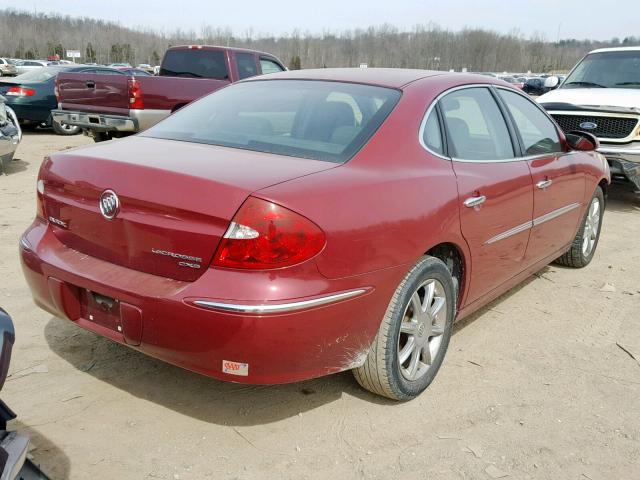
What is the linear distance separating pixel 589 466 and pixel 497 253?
4.27 feet

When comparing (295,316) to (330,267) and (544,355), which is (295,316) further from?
(544,355)

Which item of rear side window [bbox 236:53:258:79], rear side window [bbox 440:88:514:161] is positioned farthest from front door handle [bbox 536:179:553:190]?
rear side window [bbox 236:53:258:79]

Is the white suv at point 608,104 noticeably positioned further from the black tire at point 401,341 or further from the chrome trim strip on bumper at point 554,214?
Answer: the black tire at point 401,341

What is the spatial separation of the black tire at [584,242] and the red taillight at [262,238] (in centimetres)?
351

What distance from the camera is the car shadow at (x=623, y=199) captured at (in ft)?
26.3

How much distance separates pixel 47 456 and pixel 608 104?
24.5 feet

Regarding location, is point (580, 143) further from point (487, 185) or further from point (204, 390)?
point (204, 390)

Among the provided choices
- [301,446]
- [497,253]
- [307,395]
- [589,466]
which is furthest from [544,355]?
[301,446]

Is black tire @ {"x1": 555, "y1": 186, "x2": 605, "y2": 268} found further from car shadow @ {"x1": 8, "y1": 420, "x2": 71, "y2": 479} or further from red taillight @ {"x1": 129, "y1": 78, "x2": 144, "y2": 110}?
red taillight @ {"x1": 129, "y1": 78, "x2": 144, "y2": 110}

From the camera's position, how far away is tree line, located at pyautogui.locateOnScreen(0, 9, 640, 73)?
92.1 m

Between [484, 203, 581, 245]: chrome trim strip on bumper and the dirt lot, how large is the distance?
688mm

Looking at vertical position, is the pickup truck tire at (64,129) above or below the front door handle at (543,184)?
below

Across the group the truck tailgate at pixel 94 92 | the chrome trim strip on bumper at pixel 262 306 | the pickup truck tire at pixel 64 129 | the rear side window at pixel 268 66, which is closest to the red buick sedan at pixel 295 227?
the chrome trim strip on bumper at pixel 262 306

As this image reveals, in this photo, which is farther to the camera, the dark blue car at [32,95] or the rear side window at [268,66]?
the dark blue car at [32,95]
